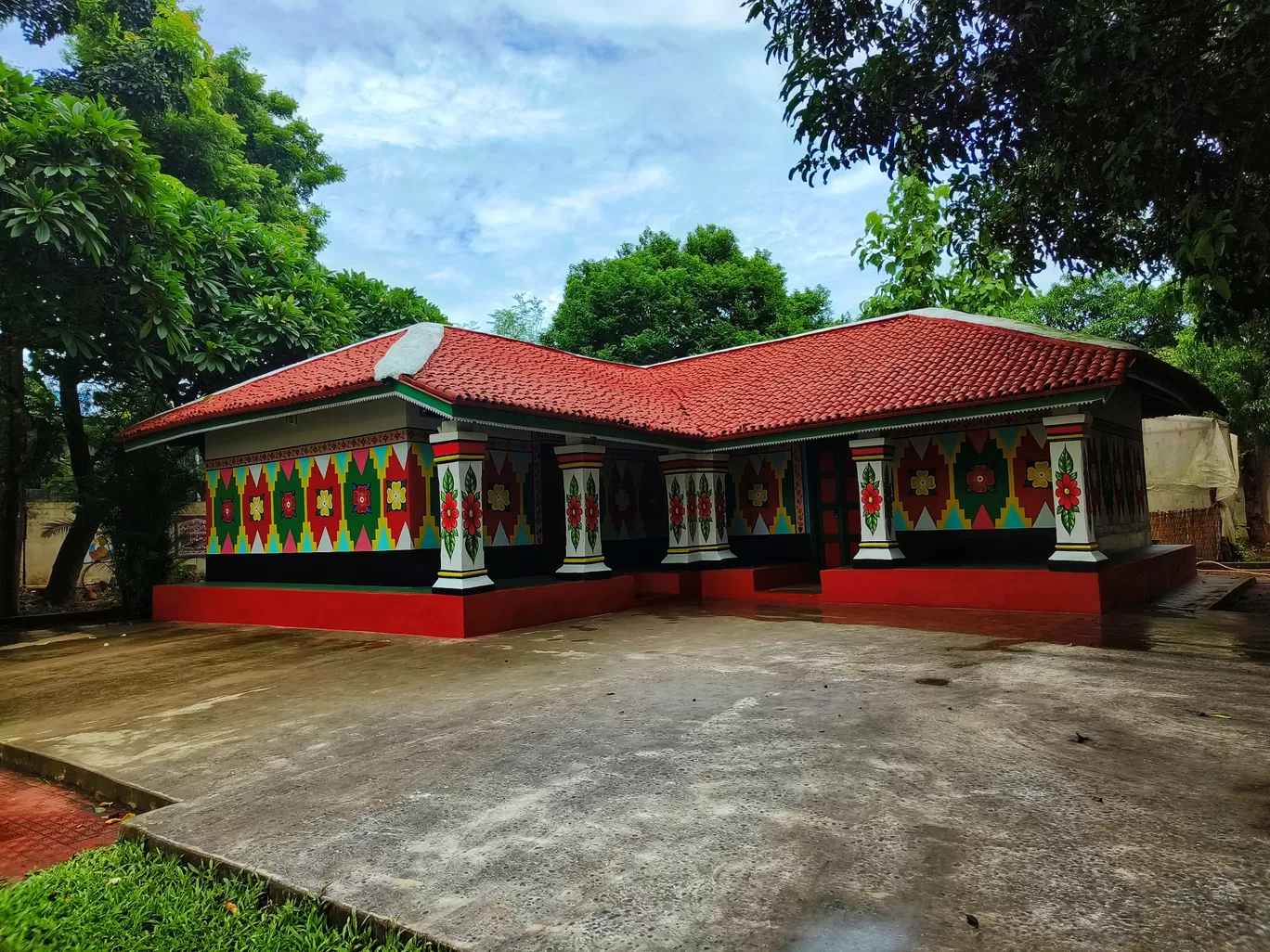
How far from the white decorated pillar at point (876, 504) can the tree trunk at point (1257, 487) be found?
1277 centimetres

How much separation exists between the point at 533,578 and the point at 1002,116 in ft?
24.4

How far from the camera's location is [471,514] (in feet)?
28.1

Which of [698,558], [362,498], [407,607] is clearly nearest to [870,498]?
[698,558]

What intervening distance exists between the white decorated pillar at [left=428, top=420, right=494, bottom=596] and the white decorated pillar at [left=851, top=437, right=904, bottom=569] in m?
5.09

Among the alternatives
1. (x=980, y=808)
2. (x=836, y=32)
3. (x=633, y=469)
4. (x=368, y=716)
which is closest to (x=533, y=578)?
(x=633, y=469)

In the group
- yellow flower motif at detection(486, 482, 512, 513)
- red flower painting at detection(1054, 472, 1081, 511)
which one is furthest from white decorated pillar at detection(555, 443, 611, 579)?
red flower painting at detection(1054, 472, 1081, 511)

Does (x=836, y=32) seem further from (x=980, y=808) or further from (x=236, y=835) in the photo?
(x=236, y=835)

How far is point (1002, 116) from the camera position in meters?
6.68

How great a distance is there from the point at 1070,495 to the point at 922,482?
6.93 ft

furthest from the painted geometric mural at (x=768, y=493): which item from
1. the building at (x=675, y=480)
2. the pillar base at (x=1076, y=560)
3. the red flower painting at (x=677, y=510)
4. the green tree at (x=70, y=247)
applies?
the green tree at (x=70, y=247)

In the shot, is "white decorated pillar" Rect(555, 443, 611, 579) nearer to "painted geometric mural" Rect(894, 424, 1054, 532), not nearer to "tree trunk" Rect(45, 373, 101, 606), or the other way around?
"painted geometric mural" Rect(894, 424, 1054, 532)

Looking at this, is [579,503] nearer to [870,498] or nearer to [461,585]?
[461,585]

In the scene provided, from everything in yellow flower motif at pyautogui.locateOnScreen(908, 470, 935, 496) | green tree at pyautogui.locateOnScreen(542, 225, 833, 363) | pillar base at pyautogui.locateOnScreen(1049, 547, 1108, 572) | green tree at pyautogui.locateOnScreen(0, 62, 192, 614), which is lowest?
pillar base at pyautogui.locateOnScreen(1049, 547, 1108, 572)

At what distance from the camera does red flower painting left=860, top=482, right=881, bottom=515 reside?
Result: 33.5 ft
